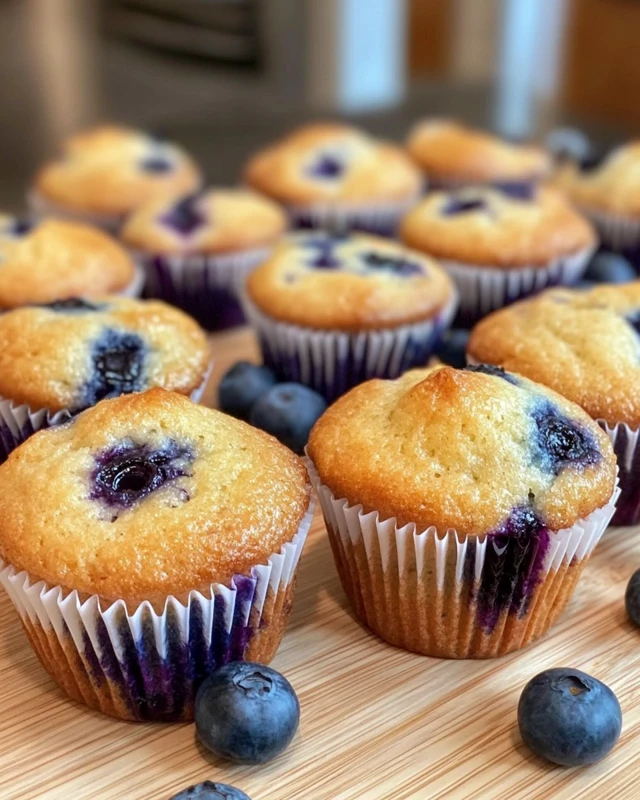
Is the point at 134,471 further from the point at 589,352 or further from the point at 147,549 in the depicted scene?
the point at 589,352

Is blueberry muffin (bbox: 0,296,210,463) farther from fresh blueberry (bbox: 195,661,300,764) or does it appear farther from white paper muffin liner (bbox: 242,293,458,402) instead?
fresh blueberry (bbox: 195,661,300,764)

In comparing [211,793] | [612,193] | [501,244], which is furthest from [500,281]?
[211,793]

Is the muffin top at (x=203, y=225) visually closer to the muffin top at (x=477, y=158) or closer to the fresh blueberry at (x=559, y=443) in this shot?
the muffin top at (x=477, y=158)

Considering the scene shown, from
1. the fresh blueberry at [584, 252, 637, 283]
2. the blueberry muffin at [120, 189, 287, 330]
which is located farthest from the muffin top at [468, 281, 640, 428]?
the blueberry muffin at [120, 189, 287, 330]

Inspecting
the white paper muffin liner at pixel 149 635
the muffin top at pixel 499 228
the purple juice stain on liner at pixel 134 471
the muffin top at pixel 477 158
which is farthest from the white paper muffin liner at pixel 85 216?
the white paper muffin liner at pixel 149 635

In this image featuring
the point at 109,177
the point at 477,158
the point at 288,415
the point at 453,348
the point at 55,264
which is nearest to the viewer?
the point at 288,415

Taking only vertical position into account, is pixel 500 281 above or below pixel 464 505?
below

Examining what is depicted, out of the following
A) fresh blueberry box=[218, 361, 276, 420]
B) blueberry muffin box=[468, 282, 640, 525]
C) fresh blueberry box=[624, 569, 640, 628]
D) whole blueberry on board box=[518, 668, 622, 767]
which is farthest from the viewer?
fresh blueberry box=[218, 361, 276, 420]

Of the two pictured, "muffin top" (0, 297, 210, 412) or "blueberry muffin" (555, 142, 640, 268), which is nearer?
"muffin top" (0, 297, 210, 412)
